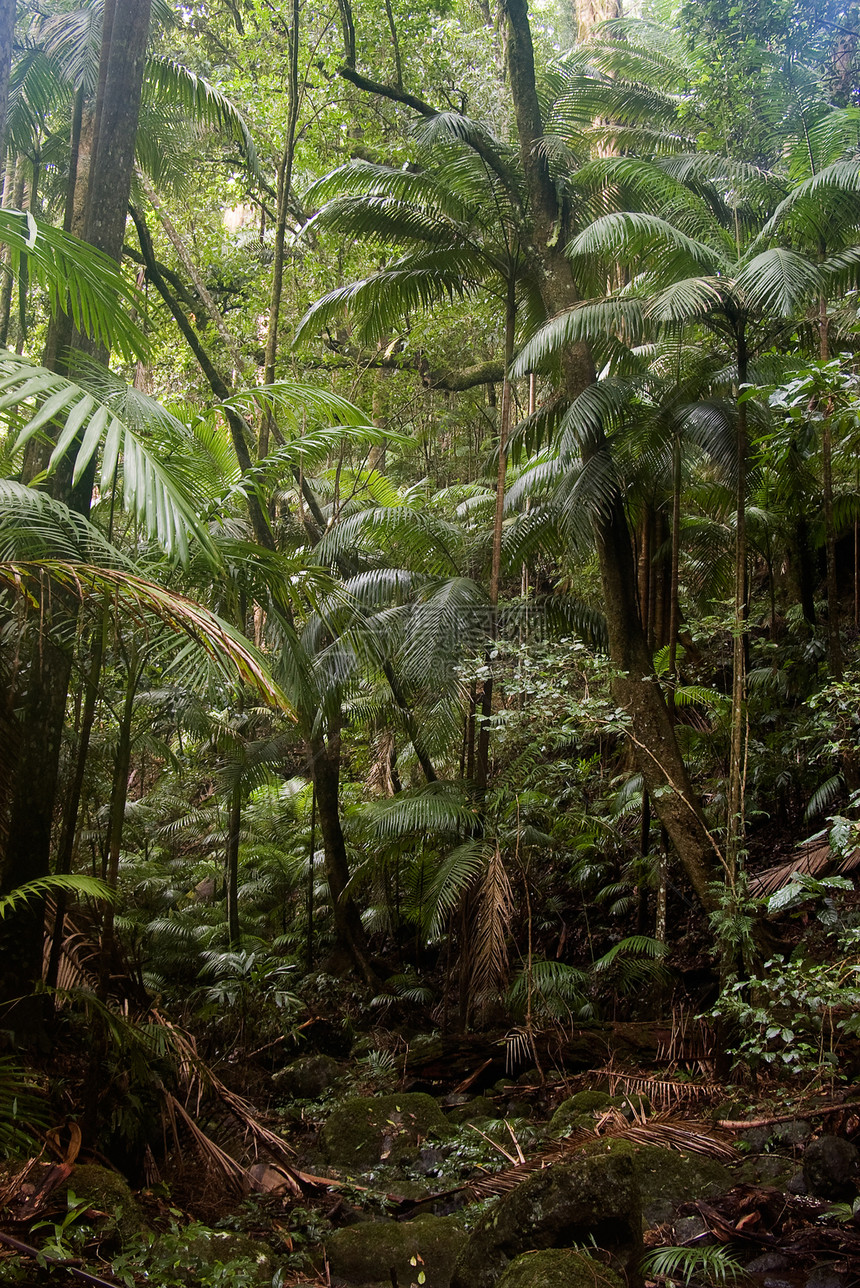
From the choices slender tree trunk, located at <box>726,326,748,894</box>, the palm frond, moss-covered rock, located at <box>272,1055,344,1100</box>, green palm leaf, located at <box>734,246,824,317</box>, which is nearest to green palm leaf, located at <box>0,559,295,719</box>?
slender tree trunk, located at <box>726,326,748,894</box>

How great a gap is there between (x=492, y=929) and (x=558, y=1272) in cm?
402

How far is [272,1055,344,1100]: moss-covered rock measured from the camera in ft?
22.3

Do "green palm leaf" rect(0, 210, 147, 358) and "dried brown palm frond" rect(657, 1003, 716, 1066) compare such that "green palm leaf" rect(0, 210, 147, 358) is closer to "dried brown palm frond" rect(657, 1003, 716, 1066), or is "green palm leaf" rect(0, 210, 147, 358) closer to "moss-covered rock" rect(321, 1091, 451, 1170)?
"moss-covered rock" rect(321, 1091, 451, 1170)

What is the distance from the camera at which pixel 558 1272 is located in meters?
2.64

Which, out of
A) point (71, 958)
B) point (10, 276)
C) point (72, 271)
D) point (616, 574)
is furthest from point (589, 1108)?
point (10, 276)

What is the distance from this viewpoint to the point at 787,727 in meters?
9.06

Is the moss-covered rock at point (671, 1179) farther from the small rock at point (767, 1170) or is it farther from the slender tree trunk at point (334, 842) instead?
the slender tree trunk at point (334, 842)

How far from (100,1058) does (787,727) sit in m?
7.51

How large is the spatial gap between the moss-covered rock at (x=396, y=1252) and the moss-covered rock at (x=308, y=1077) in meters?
2.90

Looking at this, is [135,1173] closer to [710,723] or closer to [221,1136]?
[221,1136]

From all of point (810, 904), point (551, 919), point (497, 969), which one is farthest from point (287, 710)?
point (551, 919)

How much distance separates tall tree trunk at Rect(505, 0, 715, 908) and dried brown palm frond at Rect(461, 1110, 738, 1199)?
6.30 feet

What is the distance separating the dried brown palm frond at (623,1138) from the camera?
14.4 feet

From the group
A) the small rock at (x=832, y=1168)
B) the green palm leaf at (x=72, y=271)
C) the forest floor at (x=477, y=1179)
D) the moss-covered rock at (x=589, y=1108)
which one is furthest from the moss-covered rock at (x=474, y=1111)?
the green palm leaf at (x=72, y=271)
